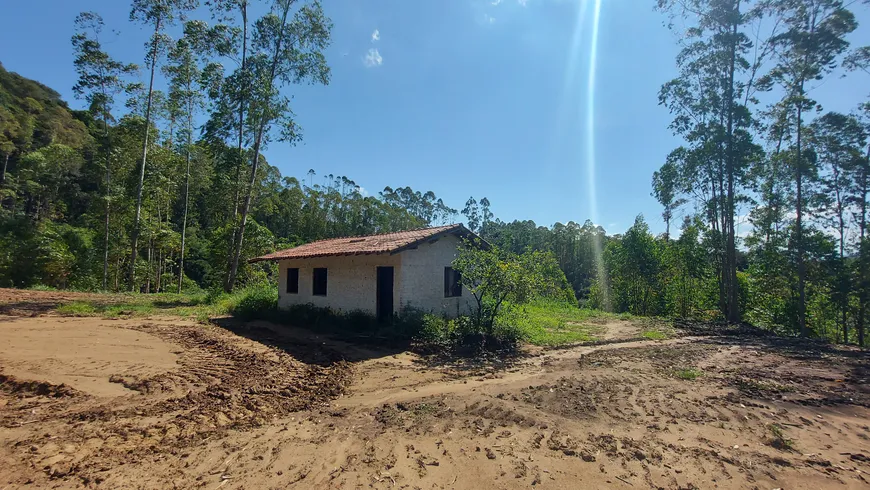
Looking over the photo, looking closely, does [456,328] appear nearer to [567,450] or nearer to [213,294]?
[567,450]

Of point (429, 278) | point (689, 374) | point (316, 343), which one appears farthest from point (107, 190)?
point (689, 374)

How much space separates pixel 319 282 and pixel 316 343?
4.06 meters

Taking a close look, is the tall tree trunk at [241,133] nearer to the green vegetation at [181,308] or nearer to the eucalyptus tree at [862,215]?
the green vegetation at [181,308]

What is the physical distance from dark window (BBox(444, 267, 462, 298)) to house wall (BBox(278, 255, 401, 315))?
219 cm

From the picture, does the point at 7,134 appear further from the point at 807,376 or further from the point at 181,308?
the point at 807,376

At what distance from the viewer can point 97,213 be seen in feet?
75.3

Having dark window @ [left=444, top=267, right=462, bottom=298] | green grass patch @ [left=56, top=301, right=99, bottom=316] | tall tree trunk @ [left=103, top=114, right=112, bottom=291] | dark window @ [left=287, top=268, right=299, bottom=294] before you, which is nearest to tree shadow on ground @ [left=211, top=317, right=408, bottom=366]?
dark window @ [left=287, top=268, right=299, bottom=294]

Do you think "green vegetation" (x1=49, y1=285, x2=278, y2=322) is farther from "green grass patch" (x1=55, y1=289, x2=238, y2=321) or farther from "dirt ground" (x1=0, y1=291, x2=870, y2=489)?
"dirt ground" (x1=0, y1=291, x2=870, y2=489)

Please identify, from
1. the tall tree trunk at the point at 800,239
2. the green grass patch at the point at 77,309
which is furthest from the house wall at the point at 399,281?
the tall tree trunk at the point at 800,239

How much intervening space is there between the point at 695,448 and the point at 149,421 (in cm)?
657

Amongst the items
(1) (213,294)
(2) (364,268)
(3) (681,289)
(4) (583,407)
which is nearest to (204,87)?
(1) (213,294)

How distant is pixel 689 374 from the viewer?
290 inches

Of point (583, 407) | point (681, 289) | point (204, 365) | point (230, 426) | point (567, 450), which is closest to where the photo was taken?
point (567, 450)

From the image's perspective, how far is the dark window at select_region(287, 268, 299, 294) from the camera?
14340 millimetres
